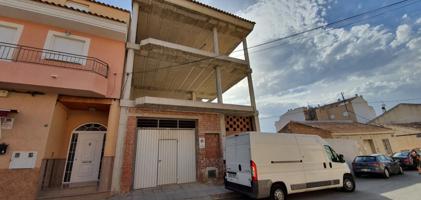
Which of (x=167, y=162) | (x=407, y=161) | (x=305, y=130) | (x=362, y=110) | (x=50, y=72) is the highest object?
(x=362, y=110)

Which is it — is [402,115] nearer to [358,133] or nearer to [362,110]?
[362,110]

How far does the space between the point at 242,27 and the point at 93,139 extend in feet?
35.1

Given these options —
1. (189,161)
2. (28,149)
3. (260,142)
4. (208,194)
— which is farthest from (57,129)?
(260,142)

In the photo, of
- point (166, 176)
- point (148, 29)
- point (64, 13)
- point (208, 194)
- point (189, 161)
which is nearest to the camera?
point (208, 194)

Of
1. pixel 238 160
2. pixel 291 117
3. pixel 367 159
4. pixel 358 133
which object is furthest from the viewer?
pixel 291 117

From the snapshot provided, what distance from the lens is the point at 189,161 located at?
349 inches

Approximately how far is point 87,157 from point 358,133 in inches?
820

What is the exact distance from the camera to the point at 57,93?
22.6 feet

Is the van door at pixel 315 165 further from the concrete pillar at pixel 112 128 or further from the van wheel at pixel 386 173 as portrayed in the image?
the concrete pillar at pixel 112 128

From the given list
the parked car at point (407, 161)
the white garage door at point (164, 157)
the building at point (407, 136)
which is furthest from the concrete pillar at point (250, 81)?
the building at point (407, 136)

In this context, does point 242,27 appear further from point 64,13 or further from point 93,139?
point 93,139

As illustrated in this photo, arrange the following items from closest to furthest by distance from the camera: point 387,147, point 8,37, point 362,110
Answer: point 8,37 → point 387,147 → point 362,110

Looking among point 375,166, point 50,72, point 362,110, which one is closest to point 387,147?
point 362,110

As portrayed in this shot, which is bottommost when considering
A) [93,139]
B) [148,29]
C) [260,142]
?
[260,142]
